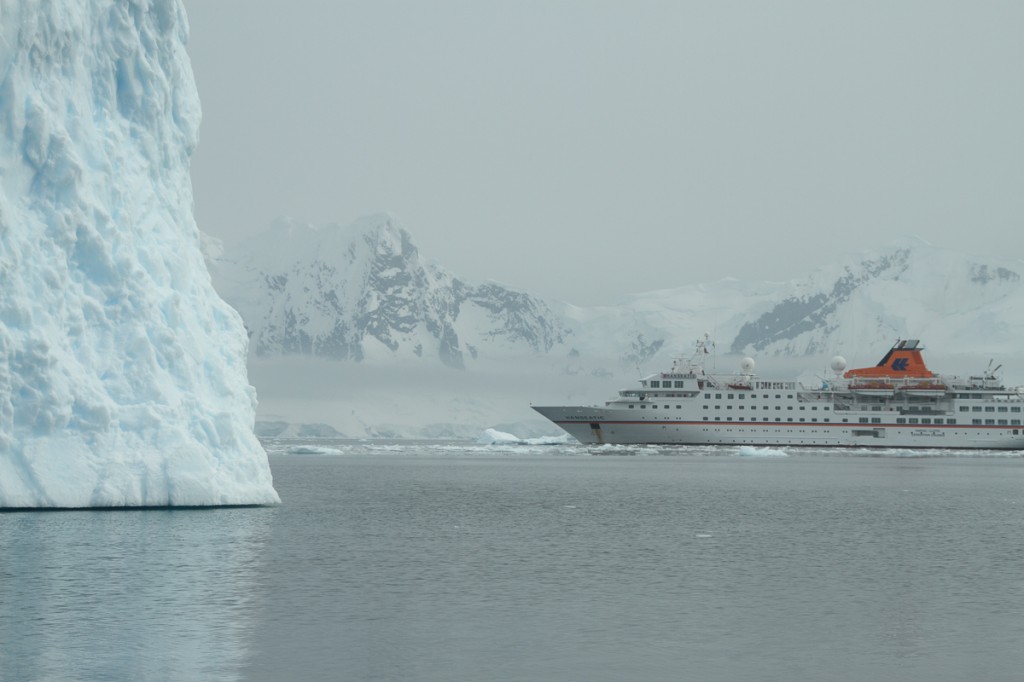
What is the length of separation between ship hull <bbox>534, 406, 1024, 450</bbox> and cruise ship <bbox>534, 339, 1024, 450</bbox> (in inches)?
3.3

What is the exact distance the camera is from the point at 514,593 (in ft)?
65.2

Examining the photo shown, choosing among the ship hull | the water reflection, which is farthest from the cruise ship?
the water reflection

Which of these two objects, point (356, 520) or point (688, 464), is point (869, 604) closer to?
point (356, 520)

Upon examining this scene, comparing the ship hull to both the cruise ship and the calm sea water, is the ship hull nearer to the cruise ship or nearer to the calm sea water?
the cruise ship

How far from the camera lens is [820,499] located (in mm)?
42656

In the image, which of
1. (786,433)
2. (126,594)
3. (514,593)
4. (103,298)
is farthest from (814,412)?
(126,594)

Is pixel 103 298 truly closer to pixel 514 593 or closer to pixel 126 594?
pixel 126 594

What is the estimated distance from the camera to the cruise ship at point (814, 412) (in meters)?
98.3

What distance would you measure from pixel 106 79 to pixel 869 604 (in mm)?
23051

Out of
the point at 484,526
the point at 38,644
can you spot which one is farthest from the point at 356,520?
the point at 38,644

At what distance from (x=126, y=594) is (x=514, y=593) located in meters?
6.27

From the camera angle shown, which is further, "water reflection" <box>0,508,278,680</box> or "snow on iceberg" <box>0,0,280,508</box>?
"snow on iceberg" <box>0,0,280,508</box>

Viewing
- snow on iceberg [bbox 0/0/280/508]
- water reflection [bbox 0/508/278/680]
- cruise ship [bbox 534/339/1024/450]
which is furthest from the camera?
cruise ship [bbox 534/339/1024/450]

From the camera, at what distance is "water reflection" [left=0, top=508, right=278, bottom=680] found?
47.8 ft
